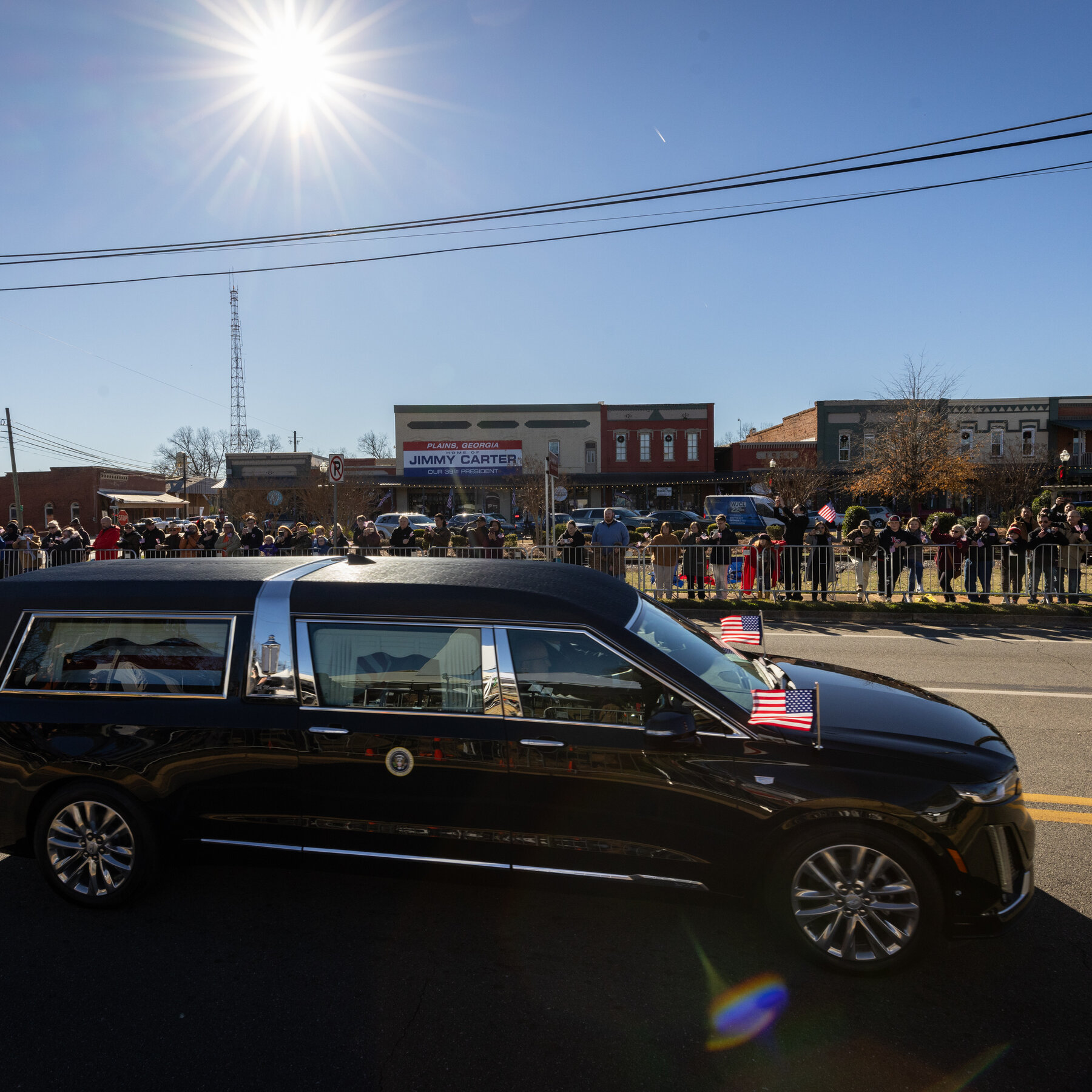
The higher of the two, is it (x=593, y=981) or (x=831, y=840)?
(x=831, y=840)

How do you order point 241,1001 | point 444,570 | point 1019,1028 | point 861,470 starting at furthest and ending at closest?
point 861,470 < point 444,570 < point 241,1001 < point 1019,1028

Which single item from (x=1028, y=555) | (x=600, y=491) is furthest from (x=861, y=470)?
(x=1028, y=555)

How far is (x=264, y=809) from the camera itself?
11.4ft

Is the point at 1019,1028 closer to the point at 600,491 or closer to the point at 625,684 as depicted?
the point at 625,684

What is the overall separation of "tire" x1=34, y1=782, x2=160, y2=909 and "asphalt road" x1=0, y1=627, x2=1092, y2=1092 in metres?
0.13

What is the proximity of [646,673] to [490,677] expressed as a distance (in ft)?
2.26

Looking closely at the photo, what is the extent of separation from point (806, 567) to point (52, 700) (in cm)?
1238

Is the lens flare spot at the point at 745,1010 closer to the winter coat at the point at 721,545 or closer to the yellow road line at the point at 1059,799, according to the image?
the yellow road line at the point at 1059,799

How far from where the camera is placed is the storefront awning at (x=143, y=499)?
53469 mm

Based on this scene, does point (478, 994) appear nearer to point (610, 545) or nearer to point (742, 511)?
point (610, 545)

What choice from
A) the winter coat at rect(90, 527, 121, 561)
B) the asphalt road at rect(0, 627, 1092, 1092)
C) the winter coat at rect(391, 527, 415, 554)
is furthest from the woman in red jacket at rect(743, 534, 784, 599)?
the winter coat at rect(90, 527, 121, 561)

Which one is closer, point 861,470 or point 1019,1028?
point 1019,1028

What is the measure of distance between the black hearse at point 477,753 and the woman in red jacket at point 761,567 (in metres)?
10.2

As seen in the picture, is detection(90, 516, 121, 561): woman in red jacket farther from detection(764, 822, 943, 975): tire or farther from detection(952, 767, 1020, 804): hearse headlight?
detection(952, 767, 1020, 804): hearse headlight
